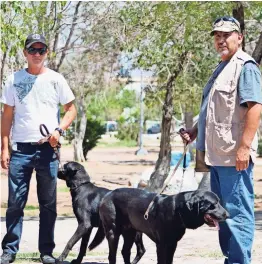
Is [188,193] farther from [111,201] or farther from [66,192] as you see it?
[66,192]

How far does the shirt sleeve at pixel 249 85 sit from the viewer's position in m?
5.68

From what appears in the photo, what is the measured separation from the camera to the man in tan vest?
5723 millimetres

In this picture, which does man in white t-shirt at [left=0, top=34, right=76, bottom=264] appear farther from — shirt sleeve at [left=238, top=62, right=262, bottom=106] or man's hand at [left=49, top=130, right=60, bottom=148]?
shirt sleeve at [left=238, top=62, right=262, bottom=106]

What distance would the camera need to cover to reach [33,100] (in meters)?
7.10

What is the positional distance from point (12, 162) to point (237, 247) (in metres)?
2.36

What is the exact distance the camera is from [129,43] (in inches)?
637

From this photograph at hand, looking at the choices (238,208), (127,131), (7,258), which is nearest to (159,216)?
(238,208)

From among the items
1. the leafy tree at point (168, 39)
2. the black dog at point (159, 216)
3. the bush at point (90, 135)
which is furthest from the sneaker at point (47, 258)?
the bush at point (90, 135)

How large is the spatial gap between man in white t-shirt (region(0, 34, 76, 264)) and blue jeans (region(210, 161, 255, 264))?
6.05 feet

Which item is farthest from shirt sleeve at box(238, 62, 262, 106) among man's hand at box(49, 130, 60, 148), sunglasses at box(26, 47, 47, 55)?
sunglasses at box(26, 47, 47, 55)

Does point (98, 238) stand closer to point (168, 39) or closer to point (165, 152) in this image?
point (168, 39)

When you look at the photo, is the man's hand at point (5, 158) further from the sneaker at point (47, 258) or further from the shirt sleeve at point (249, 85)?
the shirt sleeve at point (249, 85)

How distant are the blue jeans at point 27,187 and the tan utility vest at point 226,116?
1859 mm

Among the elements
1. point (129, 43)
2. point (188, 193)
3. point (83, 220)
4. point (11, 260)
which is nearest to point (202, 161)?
point (188, 193)
